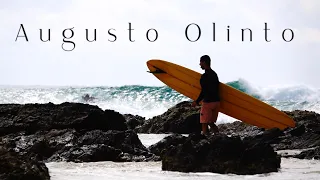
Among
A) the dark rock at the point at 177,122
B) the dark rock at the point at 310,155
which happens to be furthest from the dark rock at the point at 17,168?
the dark rock at the point at 177,122

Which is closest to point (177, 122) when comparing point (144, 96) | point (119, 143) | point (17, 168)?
point (119, 143)

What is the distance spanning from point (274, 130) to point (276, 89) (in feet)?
80.4

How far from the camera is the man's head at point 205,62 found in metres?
8.52

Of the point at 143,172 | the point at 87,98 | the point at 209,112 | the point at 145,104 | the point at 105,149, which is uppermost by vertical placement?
the point at 87,98

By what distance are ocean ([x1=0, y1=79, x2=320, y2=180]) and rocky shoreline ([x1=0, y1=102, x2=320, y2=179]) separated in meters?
0.22

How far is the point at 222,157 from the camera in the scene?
5812mm

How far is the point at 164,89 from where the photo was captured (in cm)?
3759

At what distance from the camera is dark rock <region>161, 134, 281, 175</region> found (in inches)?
225

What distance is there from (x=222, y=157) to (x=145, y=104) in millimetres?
29162

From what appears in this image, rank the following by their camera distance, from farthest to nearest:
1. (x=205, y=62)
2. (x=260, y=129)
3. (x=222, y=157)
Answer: (x=260, y=129) < (x=205, y=62) < (x=222, y=157)

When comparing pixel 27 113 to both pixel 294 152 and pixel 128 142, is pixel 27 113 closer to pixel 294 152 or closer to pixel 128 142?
pixel 128 142

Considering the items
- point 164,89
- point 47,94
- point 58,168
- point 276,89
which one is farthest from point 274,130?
point 47,94

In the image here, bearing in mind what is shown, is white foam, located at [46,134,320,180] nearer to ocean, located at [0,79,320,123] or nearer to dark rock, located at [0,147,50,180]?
dark rock, located at [0,147,50,180]

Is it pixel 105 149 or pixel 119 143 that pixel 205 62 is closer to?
pixel 119 143
